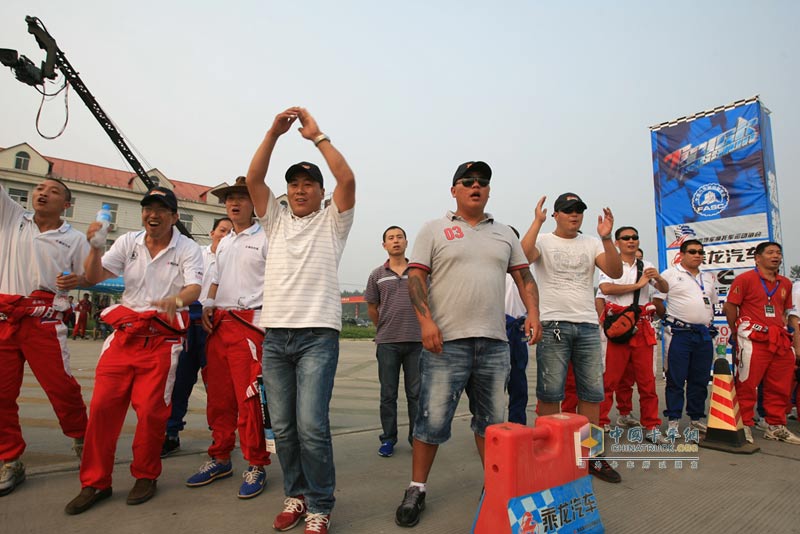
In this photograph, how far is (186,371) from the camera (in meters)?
3.95

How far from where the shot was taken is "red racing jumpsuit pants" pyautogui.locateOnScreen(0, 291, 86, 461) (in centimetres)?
302

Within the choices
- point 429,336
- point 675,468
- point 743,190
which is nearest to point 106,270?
point 429,336

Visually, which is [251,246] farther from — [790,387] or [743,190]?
[743,190]

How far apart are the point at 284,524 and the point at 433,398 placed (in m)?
1.06

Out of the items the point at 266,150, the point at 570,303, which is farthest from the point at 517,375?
the point at 266,150

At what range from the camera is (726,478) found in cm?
346

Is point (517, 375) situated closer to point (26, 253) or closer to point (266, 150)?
point (266, 150)

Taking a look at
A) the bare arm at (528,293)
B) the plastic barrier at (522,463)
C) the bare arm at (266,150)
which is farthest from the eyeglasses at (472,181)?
the plastic barrier at (522,463)

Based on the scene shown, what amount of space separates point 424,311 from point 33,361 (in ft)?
8.91

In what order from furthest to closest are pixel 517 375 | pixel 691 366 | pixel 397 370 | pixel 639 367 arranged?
pixel 691 366, pixel 639 367, pixel 517 375, pixel 397 370

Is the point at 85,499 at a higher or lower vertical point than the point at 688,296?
lower

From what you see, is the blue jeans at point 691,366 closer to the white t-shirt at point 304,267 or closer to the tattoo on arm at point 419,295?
the tattoo on arm at point 419,295

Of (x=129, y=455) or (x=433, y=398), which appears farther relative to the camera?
(x=129, y=455)

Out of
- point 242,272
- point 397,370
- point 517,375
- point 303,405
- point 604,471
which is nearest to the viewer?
point 303,405
